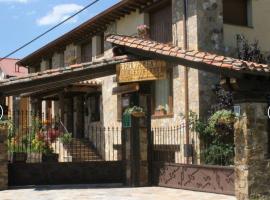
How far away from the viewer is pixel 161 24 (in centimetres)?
1861

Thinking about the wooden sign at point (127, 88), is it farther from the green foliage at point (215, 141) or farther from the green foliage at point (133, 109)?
the green foliage at point (215, 141)

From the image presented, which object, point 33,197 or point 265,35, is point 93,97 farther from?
point 33,197

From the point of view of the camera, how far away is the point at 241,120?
33.5 feet

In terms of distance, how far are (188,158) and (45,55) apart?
15.2 m

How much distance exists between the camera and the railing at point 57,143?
56.2 feet

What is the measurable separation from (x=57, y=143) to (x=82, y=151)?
1.16 metres

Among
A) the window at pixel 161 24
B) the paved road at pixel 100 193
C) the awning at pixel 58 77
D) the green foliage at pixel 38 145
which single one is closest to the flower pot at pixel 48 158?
the green foliage at pixel 38 145

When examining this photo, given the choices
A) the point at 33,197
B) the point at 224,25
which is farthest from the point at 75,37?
the point at 33,197

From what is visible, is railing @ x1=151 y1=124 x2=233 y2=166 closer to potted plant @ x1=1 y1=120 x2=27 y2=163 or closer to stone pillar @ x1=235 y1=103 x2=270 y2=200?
stone pillar @ x1=235 y1=103 x2=270 y2=200

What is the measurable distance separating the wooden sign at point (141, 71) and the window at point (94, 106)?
8845 mm

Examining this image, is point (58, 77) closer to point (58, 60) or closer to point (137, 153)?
point (137, 153)

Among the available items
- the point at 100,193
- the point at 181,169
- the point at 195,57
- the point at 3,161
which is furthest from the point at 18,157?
the point at 195,57

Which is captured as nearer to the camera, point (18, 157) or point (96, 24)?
point (18, 157)

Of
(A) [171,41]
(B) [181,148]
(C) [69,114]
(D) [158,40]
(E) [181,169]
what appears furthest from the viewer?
(C) [69,114]
